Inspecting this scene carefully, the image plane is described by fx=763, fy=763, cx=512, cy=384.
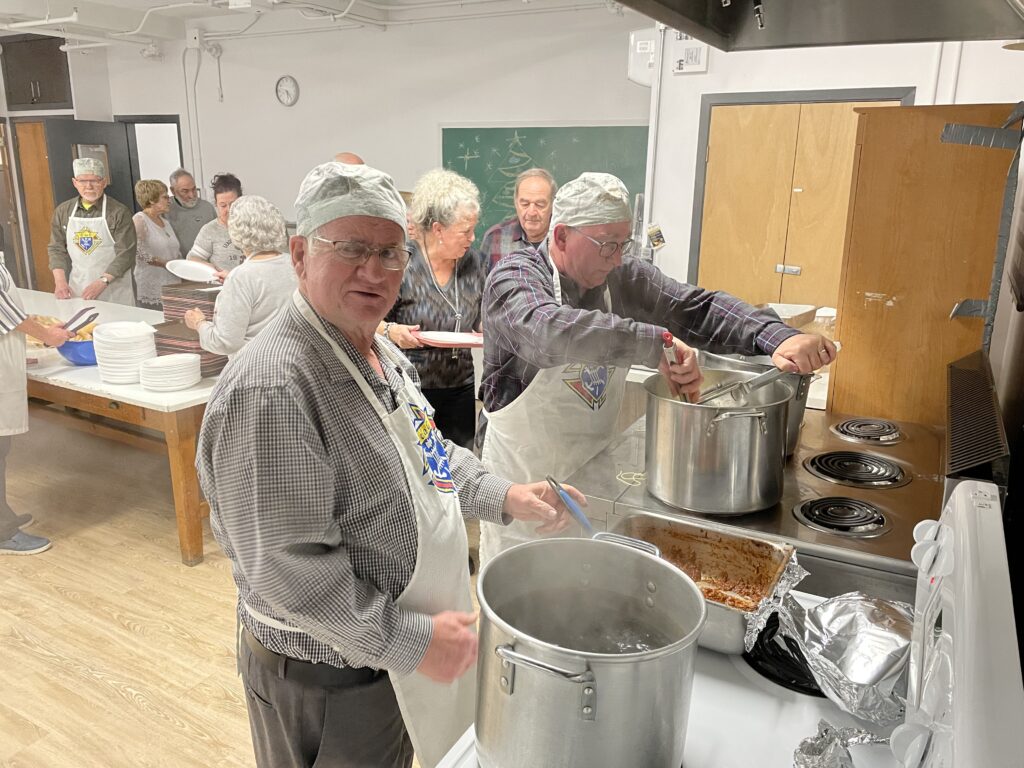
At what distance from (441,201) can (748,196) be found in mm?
2296

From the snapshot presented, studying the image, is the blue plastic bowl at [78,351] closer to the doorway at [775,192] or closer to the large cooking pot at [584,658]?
the large cooking pot at [584,658]

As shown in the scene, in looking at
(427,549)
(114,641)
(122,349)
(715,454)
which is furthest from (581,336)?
(122,349)

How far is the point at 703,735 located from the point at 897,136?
173cm

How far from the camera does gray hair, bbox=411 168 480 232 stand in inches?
108

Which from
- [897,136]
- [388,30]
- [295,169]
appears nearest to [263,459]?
[897,136]

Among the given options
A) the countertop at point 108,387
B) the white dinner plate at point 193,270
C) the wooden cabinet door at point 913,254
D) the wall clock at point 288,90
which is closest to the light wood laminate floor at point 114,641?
the countertop at point 108,387

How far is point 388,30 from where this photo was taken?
5.89m

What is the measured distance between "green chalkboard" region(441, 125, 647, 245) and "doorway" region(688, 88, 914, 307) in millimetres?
693

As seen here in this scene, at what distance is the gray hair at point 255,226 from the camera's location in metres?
2.81

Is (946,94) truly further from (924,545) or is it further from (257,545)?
(257,545)

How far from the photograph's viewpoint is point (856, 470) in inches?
72.9

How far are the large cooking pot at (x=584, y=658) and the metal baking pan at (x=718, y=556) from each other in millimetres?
284

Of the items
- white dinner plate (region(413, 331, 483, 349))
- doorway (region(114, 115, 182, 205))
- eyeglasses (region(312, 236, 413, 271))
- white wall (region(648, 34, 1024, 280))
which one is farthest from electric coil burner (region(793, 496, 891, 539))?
doorway (region(114, 115, 182, 205))

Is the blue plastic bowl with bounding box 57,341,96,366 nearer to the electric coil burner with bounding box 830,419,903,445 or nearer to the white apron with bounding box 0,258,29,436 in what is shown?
the white apron with bounding box 0,258,29,436
